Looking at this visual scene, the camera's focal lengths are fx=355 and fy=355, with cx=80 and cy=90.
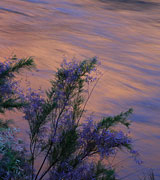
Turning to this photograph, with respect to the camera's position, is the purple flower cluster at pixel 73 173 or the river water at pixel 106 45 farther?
the river water at pixel 106 45

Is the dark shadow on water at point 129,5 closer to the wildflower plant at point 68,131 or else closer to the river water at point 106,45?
the river water at point 106,45

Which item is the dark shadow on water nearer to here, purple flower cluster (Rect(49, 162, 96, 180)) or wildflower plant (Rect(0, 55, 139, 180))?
wildflower plant (Rect(0, 55, 139, 180))

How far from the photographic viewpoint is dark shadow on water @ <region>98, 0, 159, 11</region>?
20453mm

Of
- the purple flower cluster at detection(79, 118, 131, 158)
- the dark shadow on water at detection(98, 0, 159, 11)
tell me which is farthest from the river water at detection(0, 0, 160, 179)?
the purple flower cluster at detection(79, 118, 131, 158)

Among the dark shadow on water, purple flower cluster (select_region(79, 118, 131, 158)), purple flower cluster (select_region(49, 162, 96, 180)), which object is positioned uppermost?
the dark shadow on water

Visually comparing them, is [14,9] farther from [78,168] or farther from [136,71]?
[78,168]

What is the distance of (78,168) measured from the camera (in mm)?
2320

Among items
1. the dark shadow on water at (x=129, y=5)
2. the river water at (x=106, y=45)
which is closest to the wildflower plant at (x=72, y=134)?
the river water at (x=106, y=45)

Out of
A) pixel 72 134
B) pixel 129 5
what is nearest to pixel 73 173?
pixel 72 134

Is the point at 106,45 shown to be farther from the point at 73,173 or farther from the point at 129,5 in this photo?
the point at 73,173

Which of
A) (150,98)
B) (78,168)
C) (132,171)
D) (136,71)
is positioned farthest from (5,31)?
(78,168)

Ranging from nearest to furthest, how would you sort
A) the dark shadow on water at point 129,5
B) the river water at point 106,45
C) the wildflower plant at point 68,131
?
the wildflower plant at point 68,131 < the river water at point 106,45 < the dark shadow on water at point 129,5

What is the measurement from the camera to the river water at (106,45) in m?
8.20

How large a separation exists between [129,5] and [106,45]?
7889mm
